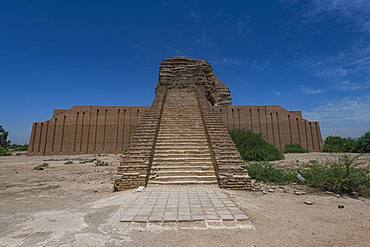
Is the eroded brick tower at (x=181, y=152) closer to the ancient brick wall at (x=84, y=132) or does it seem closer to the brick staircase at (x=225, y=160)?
the brick staircase at (x=225, y=160)

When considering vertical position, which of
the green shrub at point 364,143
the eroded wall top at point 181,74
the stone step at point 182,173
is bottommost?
the stone step at point 182,173

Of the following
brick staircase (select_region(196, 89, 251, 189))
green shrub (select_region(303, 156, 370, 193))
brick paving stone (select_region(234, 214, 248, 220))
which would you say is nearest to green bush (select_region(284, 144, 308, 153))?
brick staircase (select_region(196, 89, 251, 189))

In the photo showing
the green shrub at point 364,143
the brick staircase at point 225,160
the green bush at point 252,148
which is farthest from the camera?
the green shrub at point 364,143

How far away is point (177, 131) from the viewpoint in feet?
28.4

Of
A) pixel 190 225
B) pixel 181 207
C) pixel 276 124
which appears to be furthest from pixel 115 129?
pixel 190 225

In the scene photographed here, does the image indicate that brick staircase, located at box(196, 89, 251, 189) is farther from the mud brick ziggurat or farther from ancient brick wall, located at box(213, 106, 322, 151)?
ancient brick wall, located at box(213, 106, 322, 151)

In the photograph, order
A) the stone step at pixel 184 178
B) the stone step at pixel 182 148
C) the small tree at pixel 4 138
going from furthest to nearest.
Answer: the small tree at pixel 4 138 → the stone step at pixel 182 148 → the stone step at pixel 184 178

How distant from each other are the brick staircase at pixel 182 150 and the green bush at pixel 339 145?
15057 millimetres

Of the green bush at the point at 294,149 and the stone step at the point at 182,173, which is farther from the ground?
the green bush at the point at 294,149

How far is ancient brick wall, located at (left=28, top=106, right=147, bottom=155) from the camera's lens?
2239 centimetres

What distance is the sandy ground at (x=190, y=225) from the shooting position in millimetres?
2637

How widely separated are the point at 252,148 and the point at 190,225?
8888mm

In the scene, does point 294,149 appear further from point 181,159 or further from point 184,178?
point 184,178

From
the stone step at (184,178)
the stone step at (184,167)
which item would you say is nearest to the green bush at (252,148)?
the stone step at (184,167)
